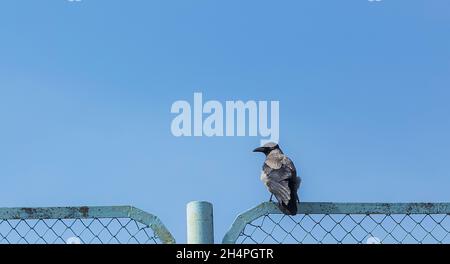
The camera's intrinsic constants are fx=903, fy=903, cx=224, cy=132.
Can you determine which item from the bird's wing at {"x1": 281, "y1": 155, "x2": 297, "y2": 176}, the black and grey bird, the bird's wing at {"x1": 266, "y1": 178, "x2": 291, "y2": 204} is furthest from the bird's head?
the bird's wing at {"x1": 266, "y1": 178, "x2": 291, "y2": 204}

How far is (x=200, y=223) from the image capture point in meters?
3.86

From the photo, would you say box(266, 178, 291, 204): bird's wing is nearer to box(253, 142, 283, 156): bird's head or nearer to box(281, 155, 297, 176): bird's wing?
box(281, 155, 297, 176): bird's wing

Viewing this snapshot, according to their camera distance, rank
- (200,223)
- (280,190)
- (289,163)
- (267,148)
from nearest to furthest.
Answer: (200,223), (280,190), (289,163), (267,148)

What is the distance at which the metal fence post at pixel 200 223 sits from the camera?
385 cm

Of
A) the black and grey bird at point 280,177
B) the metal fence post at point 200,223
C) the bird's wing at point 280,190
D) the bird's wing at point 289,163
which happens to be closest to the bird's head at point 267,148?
the black and grey bird at point 280,177

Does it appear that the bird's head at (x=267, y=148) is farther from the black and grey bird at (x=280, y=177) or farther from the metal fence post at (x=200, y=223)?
the metal fence post at (x=200, y=223)

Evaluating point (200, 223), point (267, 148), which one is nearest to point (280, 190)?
point (200, 223)

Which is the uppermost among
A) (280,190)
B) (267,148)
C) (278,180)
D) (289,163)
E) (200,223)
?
(267,148)

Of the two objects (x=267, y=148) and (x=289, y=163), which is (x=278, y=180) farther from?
(x=267, y=148)
